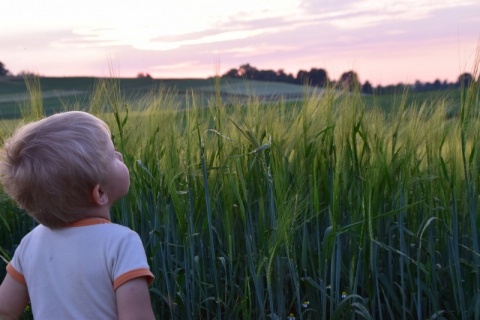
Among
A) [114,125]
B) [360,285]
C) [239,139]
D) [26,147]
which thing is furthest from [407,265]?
[26,147]

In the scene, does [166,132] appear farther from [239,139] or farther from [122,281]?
[122,281]

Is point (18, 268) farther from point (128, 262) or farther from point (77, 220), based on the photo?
point (128, 262)

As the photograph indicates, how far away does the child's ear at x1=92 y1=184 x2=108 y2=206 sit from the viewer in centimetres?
145

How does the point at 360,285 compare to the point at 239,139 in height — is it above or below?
below

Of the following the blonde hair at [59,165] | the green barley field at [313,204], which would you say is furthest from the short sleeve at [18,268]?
the green barley field at [313,204]

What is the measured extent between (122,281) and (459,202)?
1.21 metres

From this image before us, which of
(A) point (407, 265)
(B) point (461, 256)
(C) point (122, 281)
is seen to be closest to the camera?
(C) point (122, 281)

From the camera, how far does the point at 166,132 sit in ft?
7.72

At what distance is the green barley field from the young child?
528 millimetres

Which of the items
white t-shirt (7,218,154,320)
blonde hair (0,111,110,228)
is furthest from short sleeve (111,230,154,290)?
blonde hair (0,111,110,228)

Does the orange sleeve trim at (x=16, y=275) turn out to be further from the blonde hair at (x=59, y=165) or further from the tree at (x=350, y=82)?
the tree at (x=350, y=82)

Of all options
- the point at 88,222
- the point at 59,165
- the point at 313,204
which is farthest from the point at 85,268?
the point at 313,204

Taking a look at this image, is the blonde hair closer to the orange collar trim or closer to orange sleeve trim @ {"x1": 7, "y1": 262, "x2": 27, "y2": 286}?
the orange collar trim

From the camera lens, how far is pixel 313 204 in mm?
2205
